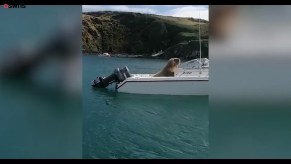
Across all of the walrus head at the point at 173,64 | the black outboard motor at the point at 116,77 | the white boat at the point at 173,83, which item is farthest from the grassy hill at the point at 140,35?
the black outboard motor at the point at 116,77

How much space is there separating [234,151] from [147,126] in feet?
6.36

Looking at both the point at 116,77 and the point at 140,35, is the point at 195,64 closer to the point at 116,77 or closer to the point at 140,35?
the point at 140,35

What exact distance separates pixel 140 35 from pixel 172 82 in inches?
32.9

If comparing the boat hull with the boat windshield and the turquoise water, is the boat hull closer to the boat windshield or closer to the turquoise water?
the turquoise water

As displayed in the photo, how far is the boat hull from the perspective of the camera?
210 inches

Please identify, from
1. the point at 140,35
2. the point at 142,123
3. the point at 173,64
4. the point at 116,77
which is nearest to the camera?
the point at 142,123

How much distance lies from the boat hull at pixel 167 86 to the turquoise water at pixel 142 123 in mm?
121

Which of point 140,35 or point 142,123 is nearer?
point 142,123

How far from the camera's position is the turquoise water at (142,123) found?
3332 mm

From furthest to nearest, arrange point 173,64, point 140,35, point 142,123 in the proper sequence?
point 173,64 < point 140,35 < point 142,123

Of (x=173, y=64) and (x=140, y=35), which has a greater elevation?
(x=140, y=35)

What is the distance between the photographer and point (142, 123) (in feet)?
14.0

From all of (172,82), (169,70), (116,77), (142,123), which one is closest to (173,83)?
(172,82)
